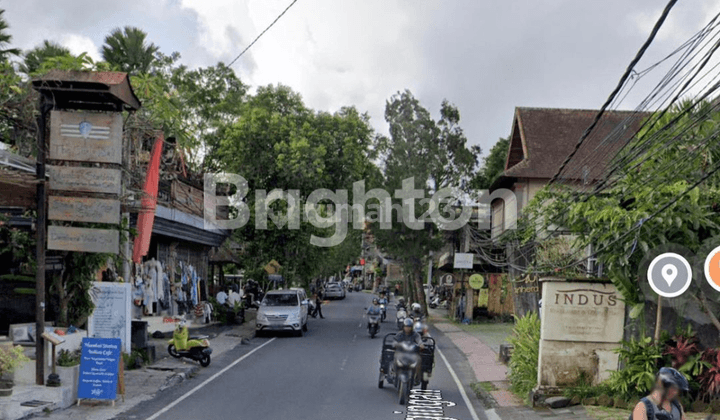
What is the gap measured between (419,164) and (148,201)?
25449mm

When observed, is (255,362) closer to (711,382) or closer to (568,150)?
(711,382)

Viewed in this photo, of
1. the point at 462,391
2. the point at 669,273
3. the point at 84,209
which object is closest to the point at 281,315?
the point at 462,391

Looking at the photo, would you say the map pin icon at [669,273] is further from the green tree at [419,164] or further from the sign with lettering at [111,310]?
the green tree at [419,164]

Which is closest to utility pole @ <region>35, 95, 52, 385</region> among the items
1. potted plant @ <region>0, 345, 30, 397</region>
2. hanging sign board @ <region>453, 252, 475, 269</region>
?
potted plant @ <region>0, 345, 30, 397</region>

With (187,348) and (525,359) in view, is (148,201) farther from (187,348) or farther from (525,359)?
(525,359)

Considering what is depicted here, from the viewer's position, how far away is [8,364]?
10.8 m

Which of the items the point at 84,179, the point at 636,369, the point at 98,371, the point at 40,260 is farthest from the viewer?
the point at 84,179

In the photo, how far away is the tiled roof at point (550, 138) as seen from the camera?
102 ft

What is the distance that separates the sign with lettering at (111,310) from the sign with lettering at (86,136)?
12.4 ft

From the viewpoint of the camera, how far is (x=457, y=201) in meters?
40.5

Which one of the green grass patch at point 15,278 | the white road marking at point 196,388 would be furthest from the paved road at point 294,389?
the green grass patch at point 15,278

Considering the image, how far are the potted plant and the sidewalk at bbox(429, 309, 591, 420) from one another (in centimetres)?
783

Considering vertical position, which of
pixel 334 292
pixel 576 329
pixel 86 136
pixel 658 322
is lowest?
pixel 334 292

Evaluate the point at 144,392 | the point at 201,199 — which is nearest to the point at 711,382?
the point at 144,392
